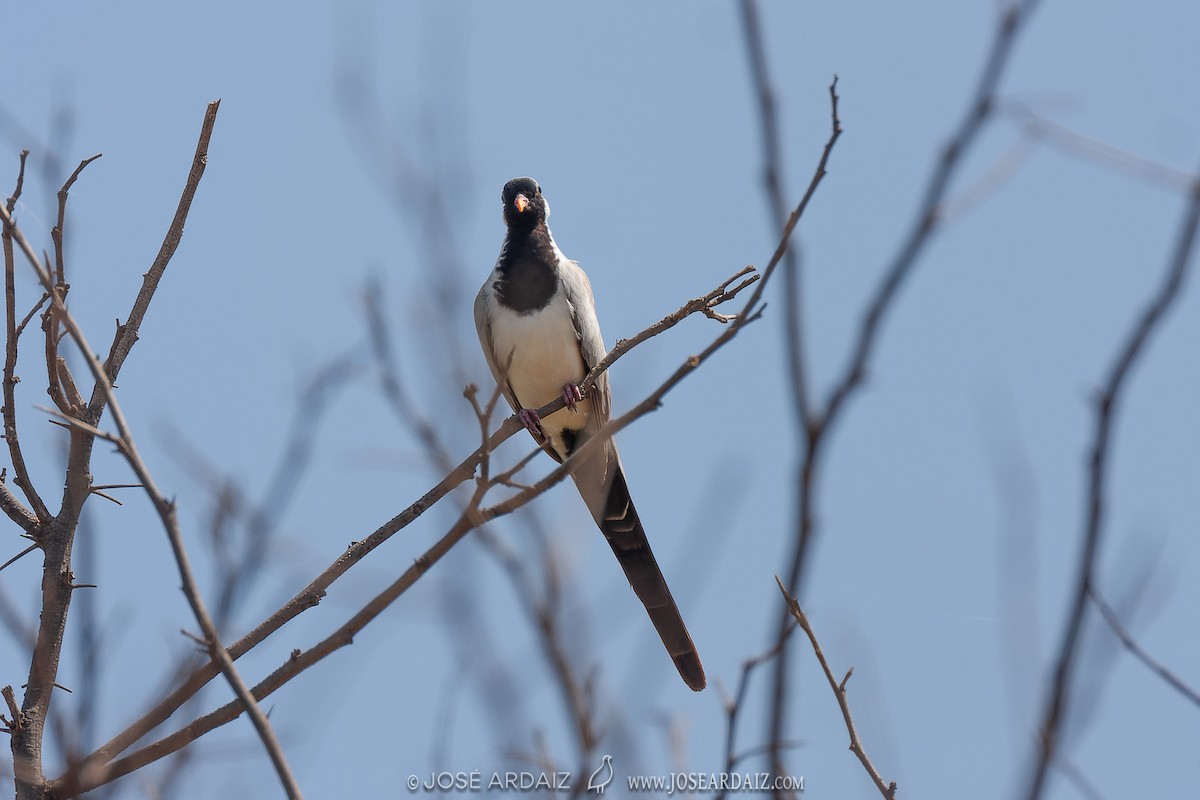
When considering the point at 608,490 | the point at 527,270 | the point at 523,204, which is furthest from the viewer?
the point at 523,204

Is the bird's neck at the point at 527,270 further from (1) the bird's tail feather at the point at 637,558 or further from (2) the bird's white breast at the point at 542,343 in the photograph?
(1) the bird's tail feather at the point at 637,558

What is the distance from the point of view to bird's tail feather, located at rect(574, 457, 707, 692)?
451 centimetres

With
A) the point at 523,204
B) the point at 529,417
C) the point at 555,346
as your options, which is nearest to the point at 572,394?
the point at 529,417

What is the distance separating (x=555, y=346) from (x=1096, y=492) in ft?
13.4

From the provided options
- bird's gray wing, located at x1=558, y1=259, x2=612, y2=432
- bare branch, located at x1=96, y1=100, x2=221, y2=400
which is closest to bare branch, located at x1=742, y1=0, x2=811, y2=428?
bare branch, located at x1=96, y1=100, x2=221, y2=400

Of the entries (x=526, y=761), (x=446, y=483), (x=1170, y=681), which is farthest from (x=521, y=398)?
(x=1170, y=681)

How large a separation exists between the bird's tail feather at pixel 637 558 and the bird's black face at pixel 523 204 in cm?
124

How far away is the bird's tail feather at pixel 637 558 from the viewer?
4508mm

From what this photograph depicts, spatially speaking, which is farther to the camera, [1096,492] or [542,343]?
[542,343]

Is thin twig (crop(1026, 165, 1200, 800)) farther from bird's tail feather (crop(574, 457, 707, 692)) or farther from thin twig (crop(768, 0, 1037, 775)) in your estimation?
bird's tail feather (crop(574, 457, 707, 692))

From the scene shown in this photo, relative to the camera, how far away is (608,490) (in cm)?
511

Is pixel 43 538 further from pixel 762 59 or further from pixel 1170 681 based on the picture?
pixel 1170 681

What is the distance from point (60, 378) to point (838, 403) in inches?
Answer: 98.2

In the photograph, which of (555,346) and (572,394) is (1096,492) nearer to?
(572,394)
